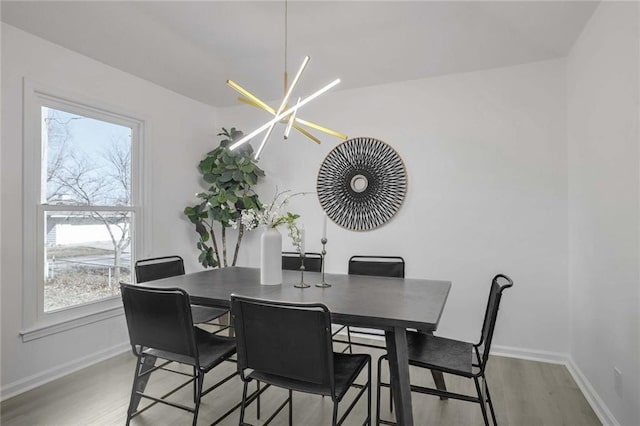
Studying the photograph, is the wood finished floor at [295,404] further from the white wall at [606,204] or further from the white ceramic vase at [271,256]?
the white ceramic vase at [271,256]

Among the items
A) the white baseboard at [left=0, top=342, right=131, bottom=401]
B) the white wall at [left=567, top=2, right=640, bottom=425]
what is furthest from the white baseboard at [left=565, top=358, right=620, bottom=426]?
the white baseboard at [left=0, top=342, right=131, bottom=401]

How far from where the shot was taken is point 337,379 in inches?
65.6

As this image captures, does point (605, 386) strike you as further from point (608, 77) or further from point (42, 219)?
point (42, 219)

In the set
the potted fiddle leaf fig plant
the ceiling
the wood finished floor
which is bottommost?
the wood finished floor

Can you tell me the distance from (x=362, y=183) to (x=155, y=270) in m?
2.05

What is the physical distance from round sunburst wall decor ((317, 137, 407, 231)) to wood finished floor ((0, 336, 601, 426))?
→ 1.47 meters

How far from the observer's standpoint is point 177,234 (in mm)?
4000

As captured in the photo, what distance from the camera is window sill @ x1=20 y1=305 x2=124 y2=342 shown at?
266 cm

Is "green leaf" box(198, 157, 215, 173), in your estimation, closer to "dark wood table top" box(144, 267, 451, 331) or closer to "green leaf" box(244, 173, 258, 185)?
"green leaf" box(244, 173, 258, 185)

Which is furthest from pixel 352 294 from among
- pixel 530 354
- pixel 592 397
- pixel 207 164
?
pixel 207 164

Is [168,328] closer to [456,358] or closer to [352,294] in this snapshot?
[352,294]

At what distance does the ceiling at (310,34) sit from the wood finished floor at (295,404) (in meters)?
2.52

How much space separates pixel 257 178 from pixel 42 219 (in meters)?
2.04

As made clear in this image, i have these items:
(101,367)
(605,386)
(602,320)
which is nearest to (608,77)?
(602,320)
